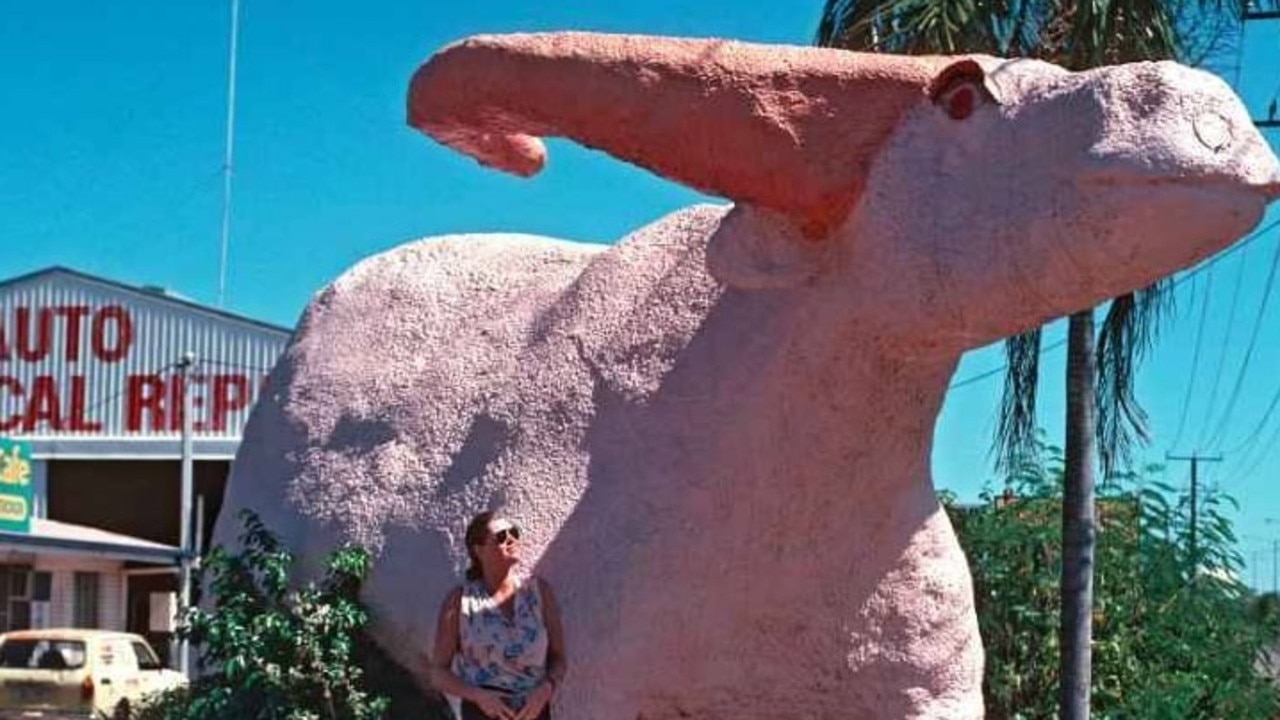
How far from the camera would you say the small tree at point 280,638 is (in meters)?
7.20

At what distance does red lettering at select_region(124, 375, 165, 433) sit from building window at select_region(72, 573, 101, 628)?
211 centimetres

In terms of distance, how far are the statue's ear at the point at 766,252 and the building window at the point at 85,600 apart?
24525 mm

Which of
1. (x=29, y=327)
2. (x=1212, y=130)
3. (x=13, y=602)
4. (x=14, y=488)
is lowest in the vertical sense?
(x=1212, y=130)

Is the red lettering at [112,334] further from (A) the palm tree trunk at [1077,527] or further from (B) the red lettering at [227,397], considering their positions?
(A) the palm tree trunk at [1077,527]

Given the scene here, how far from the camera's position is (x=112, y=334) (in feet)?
97.4

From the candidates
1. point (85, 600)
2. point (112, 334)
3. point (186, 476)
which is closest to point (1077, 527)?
point (186, 476)

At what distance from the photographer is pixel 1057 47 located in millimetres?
9156

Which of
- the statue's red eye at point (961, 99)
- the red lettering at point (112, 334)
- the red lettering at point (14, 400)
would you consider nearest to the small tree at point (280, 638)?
the statue's red eye at point (961, 99)

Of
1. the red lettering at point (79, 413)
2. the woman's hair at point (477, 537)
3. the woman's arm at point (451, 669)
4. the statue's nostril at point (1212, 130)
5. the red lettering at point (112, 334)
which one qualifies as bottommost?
the woman's arm at point (451, 669)

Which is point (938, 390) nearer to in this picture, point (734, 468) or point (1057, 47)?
point (734, 468)

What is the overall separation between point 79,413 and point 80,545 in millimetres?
6287

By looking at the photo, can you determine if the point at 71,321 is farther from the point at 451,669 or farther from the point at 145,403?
the point at 451,669

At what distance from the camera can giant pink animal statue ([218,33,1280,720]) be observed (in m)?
5.15

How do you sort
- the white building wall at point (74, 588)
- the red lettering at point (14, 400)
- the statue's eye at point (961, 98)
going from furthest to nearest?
1. the red lettering at point (14, 400)
2. the white building wall at point (74, 588)
3. the statue's eye at point (961, 98)
